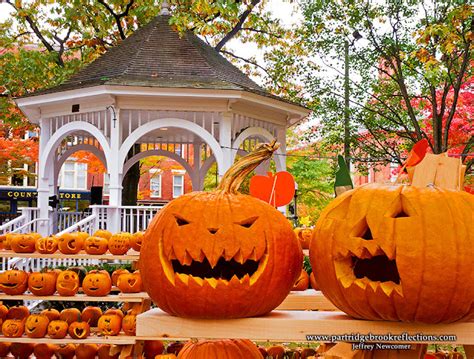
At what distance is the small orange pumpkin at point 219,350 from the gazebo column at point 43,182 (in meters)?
10.5

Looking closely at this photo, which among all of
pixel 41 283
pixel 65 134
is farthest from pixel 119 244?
pixel 65 134

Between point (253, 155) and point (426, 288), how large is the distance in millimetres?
906

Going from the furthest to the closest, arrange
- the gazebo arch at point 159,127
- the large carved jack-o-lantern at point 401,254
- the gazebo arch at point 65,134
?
the gazebo arch at point 65,134 < the gazebo arch at point 159,127 < the large carved jack-o-lantern at point 401,254

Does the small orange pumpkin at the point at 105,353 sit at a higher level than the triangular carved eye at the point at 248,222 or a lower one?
lower

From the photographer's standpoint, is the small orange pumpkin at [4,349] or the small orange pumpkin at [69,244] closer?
the small orange pumpkin at [69,244]

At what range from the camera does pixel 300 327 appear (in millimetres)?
2264

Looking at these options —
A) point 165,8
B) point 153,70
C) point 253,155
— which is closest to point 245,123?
point 153,70

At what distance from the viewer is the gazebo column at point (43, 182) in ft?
42.5

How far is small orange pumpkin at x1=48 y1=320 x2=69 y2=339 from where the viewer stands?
5965 mm

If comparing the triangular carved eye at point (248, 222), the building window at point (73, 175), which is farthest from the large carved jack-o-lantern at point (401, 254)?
the building window at point (73, 175)

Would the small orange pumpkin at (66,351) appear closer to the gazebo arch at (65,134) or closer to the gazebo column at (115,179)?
the gazebo column at (115,179)

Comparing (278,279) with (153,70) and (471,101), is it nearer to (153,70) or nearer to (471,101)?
(153,70)

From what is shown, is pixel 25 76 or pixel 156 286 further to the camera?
pixel 25 76

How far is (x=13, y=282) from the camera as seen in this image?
609 centimetres
